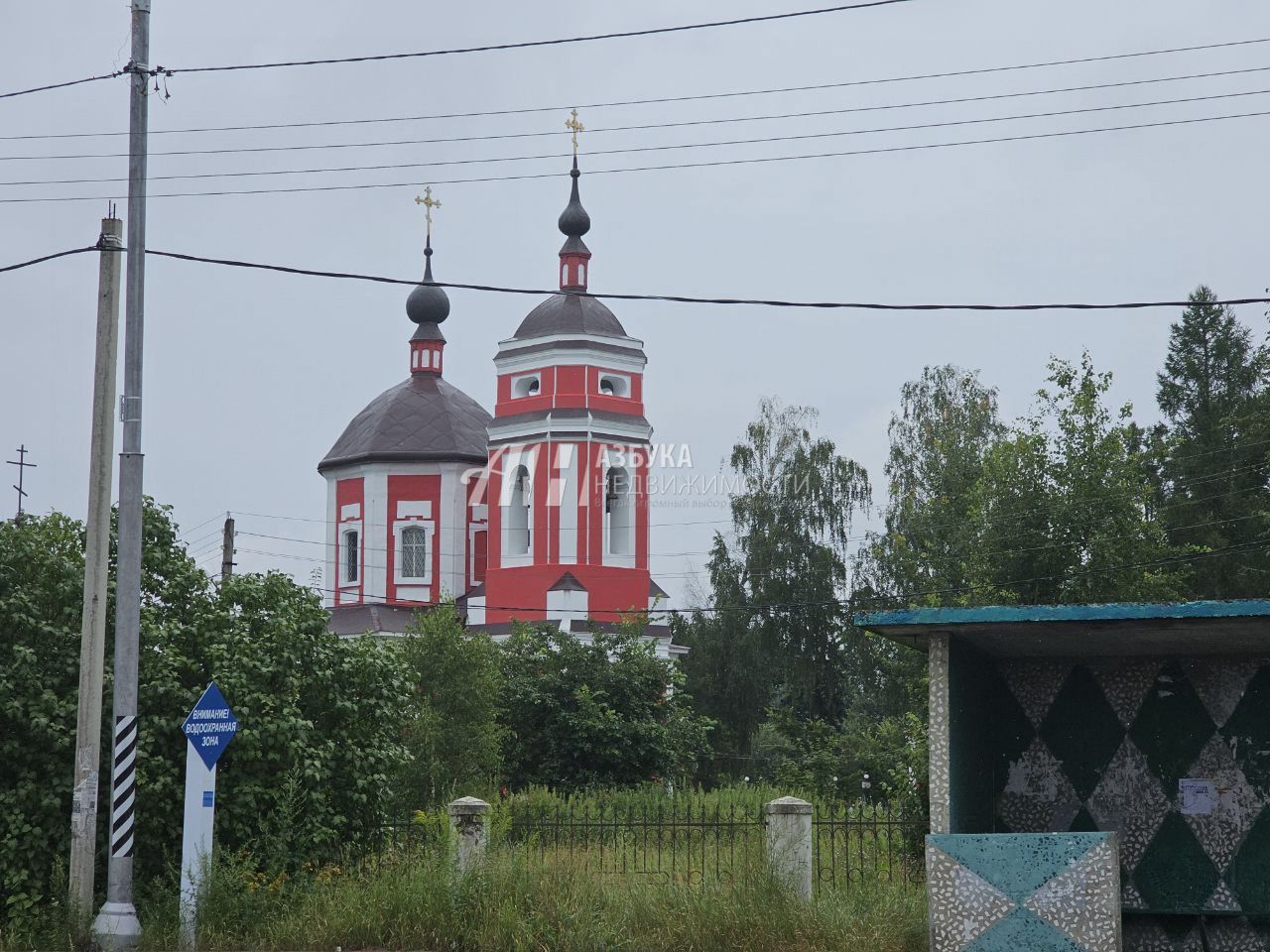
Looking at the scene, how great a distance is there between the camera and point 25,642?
16.0 metres

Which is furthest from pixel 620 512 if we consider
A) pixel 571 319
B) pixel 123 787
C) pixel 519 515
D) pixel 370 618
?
pixel 123 787

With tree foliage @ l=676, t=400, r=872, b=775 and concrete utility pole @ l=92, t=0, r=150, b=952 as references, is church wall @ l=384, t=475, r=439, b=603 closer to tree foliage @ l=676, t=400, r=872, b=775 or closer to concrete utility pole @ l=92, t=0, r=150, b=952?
tree foliage @ l=676, t=400, r=872, b=775

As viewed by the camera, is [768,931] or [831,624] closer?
[768,931]

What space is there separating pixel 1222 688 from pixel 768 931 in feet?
14.4

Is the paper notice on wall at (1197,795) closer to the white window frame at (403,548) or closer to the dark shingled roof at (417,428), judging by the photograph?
the dark shingled roof at (417,428)

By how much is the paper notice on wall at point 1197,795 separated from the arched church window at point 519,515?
1292 inches

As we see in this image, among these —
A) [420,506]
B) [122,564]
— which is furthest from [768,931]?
[420,506]

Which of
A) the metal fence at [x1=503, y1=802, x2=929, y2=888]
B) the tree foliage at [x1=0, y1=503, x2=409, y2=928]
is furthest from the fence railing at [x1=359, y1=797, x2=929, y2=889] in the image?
the tree foliage at [x1=0, y1=503, x2=409, y2=928]

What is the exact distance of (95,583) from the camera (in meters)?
15.3

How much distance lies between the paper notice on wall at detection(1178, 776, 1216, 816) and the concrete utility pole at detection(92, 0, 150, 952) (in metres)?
9.08

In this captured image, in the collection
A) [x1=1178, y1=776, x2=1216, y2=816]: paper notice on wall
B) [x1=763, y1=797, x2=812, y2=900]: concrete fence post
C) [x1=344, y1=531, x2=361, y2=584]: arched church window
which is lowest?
[x1=763, y1=797, x2=812, y2=900]: concrete fence post

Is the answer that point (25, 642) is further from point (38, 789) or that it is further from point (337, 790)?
point (337, 790)

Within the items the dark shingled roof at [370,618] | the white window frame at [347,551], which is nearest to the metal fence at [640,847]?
the dark shingled roof at [370,618]

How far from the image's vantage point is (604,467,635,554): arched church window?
46.1 metres
